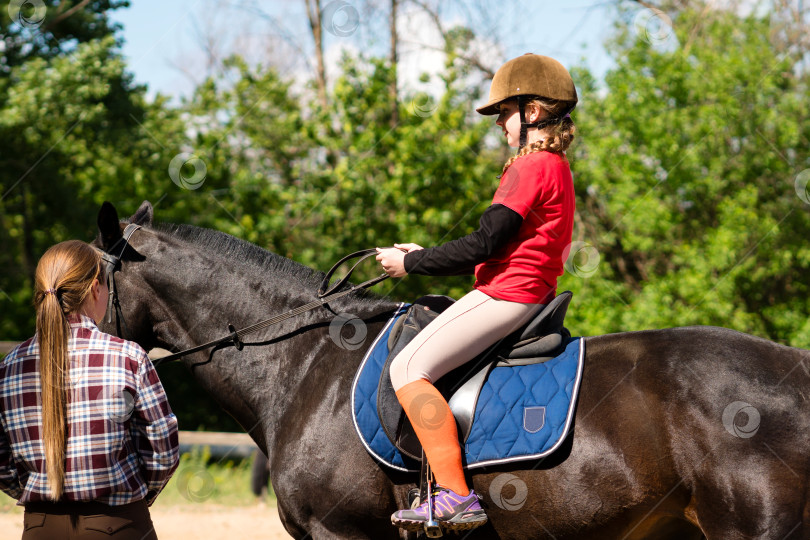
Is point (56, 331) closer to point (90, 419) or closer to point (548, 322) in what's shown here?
point (90, 419)

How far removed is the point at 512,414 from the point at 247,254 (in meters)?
1.55

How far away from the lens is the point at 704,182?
30.5 ft

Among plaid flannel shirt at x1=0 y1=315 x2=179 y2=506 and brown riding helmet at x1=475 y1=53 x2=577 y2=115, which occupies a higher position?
brown riding helmet at x1=475 y1=53 x2=577 y2=115

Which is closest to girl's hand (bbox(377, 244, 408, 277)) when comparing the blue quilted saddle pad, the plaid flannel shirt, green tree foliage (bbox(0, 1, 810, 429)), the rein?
the rein

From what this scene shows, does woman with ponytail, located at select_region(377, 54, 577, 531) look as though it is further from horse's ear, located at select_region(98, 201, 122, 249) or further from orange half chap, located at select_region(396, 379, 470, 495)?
horse's ear, located at select_region(98, 201, 122, 249)

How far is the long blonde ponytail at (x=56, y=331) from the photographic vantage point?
224cm

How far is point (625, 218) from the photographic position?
9.17 metres

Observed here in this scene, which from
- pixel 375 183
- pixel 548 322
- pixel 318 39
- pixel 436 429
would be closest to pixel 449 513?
pixel 436 429

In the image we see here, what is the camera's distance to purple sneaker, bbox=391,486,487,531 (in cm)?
280

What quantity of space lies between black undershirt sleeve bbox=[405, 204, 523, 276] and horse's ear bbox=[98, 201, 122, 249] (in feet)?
4.82

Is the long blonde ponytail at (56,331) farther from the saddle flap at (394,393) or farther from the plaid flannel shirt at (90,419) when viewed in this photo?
the saddle flap at (394,393)

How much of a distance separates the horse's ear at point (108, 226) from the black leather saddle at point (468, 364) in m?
1.48

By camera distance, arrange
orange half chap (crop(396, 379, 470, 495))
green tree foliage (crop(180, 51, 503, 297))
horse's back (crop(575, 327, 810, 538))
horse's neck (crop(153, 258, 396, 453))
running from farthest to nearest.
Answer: green tree foliage (crop(180, 51, 503, 297)) < horse's neck (crop(153, 258, 396, 453)) < orange half chap (crop(396, 379, 470, 495)) < horse's back (crop(575, 327, 810, 538))

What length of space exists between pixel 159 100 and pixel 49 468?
13258 millimetres
